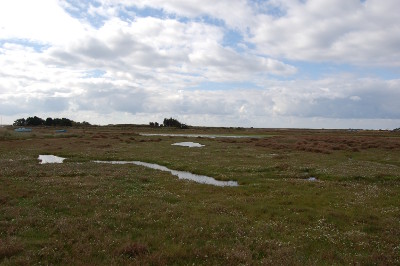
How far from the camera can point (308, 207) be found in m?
18.2

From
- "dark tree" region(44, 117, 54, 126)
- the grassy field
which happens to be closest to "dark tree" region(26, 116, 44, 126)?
"dark tree" region(44, 117, 54, 126)

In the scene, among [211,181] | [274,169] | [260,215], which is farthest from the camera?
[274,169]

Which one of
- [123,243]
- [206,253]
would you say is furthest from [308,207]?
[123,243]

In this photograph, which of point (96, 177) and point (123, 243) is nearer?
point (123, 243)

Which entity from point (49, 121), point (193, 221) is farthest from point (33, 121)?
point (193, 221)

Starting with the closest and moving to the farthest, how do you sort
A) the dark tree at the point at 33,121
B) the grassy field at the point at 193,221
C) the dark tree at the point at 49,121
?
the grassy field at the point at 193,221, the dark tree at the point at 49,121, the dark tree at the point at 33,121

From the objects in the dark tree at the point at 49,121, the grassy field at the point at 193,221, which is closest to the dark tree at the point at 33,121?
the dark tree at the point at 49,121

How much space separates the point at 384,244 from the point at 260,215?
19.6 ft

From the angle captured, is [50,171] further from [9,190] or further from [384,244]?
[384,244]

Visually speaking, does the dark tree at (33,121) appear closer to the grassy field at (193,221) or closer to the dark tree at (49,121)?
the dark tree at (49,121)

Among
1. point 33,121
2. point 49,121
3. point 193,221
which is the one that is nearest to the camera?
point 193,221

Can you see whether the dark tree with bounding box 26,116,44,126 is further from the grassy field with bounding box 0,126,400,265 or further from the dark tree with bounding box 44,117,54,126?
the grassy field with bounding box 0,126,400,265

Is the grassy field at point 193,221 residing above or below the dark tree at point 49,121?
below

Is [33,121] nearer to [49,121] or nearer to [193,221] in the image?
[49,121]
